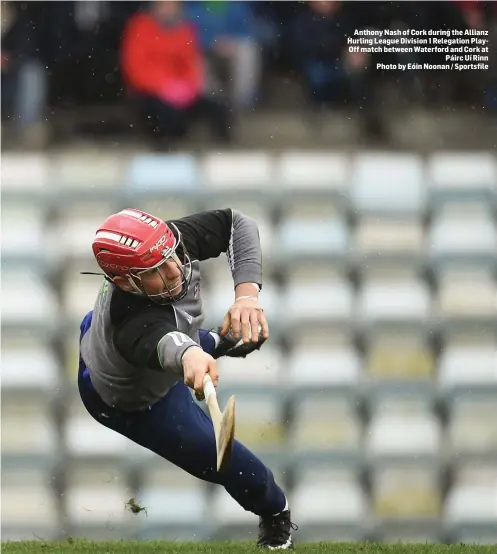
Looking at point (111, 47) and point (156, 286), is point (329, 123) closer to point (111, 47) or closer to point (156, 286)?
point (111, 47)

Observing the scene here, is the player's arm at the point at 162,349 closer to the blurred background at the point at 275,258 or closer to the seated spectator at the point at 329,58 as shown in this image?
the blurred background at the point at 275,258

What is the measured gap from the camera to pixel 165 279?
4598 mm

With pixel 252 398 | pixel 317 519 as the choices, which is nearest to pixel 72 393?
pixel 252 398

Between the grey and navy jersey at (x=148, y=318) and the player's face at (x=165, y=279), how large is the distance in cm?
7

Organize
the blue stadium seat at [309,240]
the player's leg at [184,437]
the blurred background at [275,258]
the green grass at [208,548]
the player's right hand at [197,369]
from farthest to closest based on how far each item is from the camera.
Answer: the blue stadium seat at [309,240] → the blurred background at [275,258] → the green grass at [208,548] → the player's leg at [184,437] → the player's right hand at [197,369]

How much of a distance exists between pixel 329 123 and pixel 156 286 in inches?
190

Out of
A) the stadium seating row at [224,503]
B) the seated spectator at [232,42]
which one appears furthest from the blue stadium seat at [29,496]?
the seated spectator at [232,42]

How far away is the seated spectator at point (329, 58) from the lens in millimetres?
8445

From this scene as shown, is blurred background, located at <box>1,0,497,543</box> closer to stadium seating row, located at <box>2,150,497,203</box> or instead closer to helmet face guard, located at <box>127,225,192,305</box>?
stadium seating row, located at <box>2,150,497,203</box>

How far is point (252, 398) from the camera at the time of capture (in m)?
7.47

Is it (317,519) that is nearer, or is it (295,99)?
(317,519)

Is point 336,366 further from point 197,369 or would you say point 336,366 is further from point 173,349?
point 197,369

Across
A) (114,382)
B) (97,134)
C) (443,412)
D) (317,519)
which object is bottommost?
(317,519)

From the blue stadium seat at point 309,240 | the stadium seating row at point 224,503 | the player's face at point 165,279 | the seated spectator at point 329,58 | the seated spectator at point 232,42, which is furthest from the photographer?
the seated spectator at point 329,58
